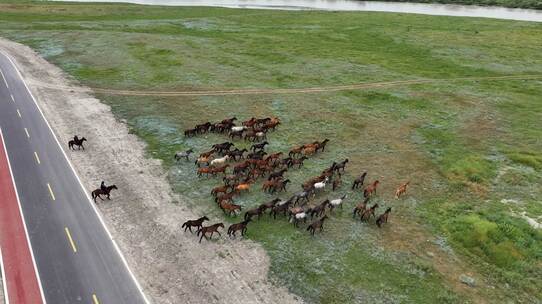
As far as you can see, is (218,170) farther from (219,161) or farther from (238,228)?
(238,228)

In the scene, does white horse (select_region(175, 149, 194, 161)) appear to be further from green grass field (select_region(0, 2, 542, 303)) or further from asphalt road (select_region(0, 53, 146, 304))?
asphalt road (select_region(0, 53, 146, 304))

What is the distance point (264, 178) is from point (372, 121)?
16.4m

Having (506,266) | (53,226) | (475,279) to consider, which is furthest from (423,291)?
(53,226)

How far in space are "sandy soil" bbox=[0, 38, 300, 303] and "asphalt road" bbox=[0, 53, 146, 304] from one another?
2.75 ft

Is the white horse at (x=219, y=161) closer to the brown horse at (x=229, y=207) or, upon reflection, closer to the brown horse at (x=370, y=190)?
the brown horse at (x=229, y=207)

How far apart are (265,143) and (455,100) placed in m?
26.7

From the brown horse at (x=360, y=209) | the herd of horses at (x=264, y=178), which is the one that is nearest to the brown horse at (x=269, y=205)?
the herd of horses at (x=264, y=178)

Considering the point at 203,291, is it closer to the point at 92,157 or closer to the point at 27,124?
the point at 92,157

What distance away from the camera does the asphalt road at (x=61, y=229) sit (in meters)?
21.6

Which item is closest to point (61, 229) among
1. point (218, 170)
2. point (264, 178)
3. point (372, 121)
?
point (218, 170)

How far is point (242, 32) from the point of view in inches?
3465

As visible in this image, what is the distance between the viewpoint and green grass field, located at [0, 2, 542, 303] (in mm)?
23922

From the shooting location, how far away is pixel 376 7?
139 metres

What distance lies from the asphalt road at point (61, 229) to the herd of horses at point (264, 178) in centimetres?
505
